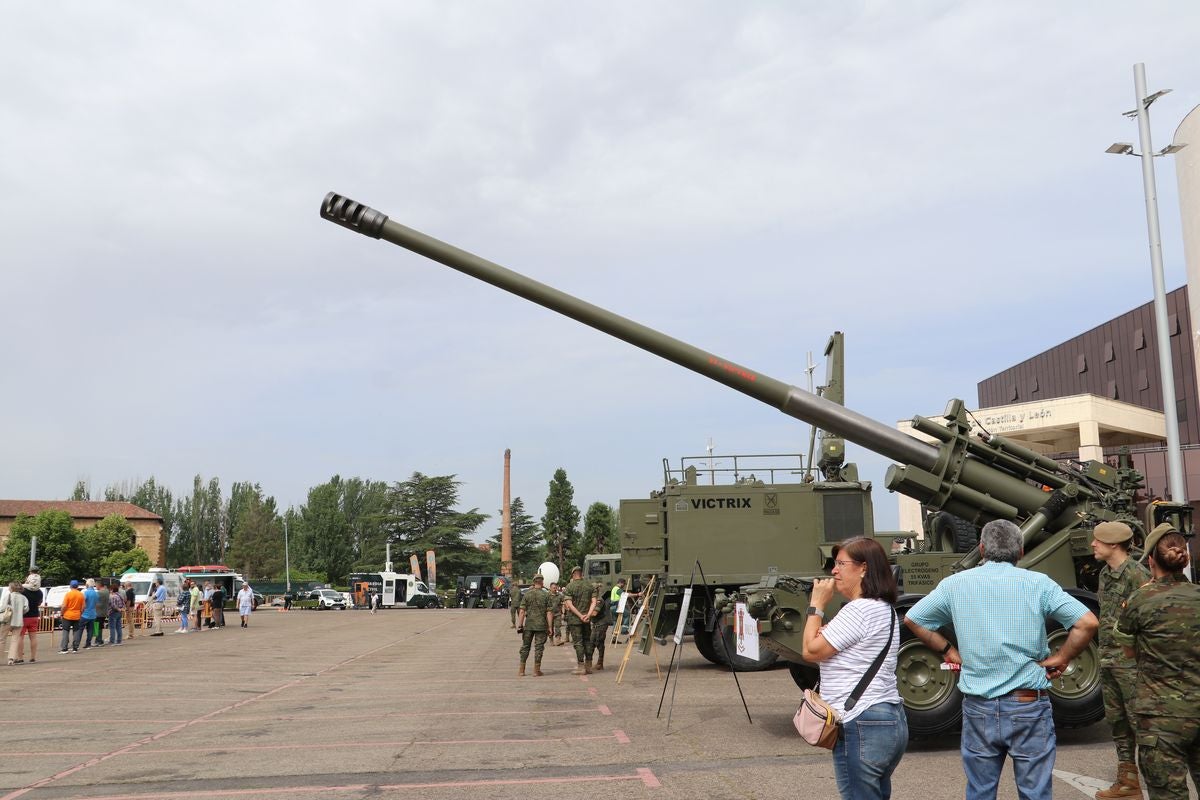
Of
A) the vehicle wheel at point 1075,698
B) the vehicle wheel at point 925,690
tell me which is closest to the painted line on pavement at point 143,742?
the vehicle wheel at point 925,690

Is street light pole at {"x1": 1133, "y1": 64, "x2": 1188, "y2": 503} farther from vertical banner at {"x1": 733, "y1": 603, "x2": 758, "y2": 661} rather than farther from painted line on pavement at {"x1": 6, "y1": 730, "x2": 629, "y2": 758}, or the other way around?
painted line on pavement at {"x1": 6, "y1": 730, "x2": 629, "y2": 758}

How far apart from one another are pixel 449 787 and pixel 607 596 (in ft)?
56.1

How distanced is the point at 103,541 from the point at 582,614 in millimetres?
66512

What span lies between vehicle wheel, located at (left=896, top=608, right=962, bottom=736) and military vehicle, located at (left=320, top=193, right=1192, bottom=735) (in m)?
1.35

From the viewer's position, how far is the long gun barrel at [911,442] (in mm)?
10680

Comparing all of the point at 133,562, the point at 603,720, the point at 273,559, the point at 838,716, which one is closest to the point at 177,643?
the point at 603,720

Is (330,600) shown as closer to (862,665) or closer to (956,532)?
(956,532)

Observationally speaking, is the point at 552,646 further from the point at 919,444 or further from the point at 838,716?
the point at 838,716

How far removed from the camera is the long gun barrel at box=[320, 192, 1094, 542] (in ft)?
35.0

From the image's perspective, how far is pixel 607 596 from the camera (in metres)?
24.2

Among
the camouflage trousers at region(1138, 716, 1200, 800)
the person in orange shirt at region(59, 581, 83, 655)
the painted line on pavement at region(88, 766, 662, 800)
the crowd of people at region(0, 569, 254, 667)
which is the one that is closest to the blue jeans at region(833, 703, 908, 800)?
the camouflage trousers at region(1138, 716, 1200, 800)

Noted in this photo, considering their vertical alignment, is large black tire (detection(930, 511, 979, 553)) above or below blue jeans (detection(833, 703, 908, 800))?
above

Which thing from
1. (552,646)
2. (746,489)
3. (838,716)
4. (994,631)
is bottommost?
(552,646)

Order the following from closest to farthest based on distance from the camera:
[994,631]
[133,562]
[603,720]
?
[994,631]
[603,720]
[133,562]
